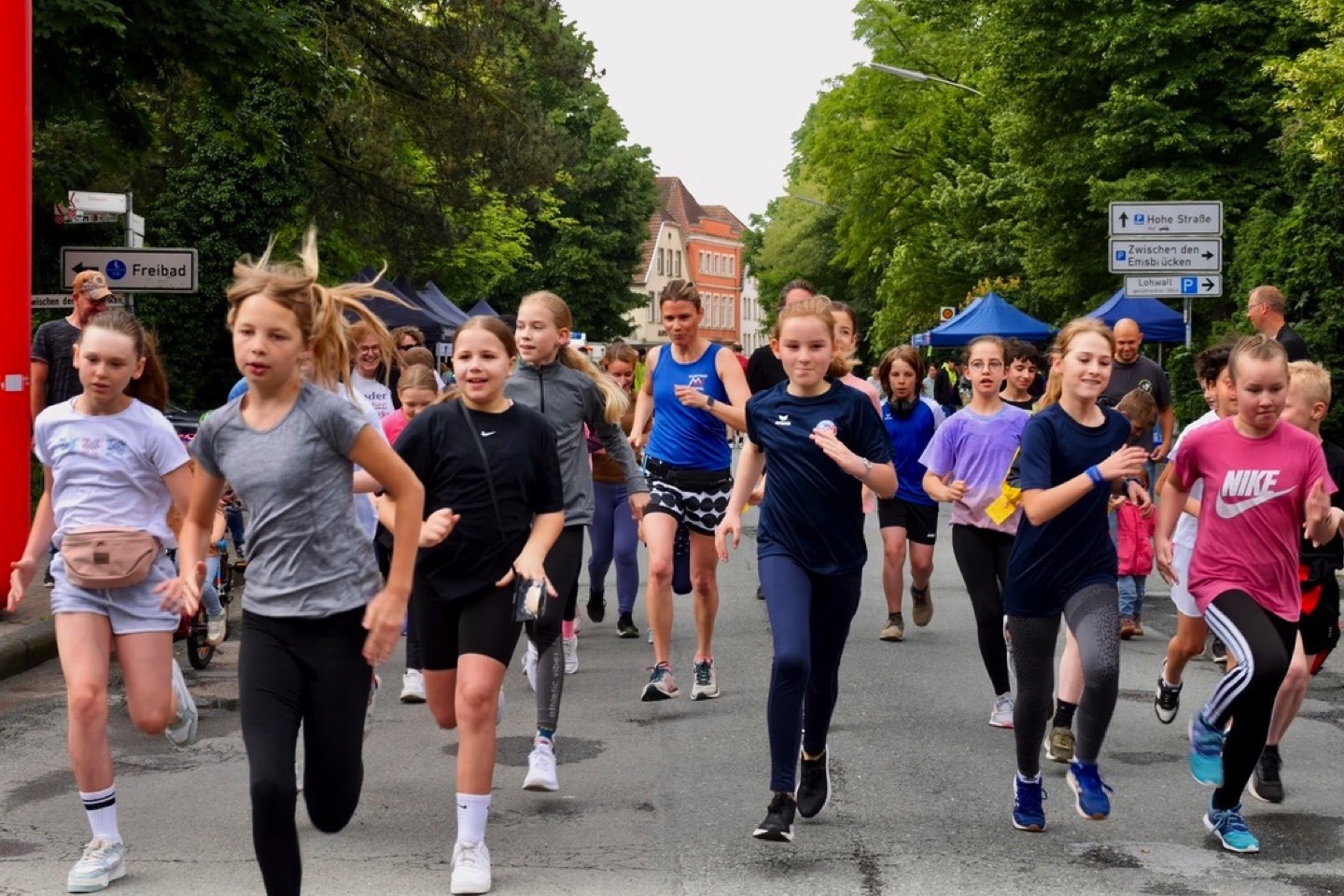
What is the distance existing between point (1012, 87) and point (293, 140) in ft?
45.0

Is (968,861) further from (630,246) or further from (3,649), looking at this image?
(630,246)

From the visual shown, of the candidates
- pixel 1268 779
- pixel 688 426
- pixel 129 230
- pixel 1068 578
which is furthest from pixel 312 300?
pixel 129 230

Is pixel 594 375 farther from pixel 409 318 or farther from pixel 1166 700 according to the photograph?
pixel 409 318

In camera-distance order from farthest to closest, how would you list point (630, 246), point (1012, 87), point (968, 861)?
point (630, 246) → point (1012, 87) → point (968, 861)

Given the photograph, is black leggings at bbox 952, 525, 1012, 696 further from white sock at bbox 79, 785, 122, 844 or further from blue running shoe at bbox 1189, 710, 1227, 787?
white sock at bbox 79, 785, 122, 844

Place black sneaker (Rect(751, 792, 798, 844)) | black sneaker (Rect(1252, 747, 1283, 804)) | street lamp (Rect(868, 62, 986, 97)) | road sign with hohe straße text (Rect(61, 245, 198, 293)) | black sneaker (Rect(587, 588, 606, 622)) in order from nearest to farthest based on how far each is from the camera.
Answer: black sneaker (Rect(751, 792, 798, 844)), black sneaker (Rect(1252, 747, 1283, 804)), black sneaker (Rect(587, 588, 606, 622)), road sign with hohe straße text (Rect(61, 245, 198, 293)), street lamp (Rect(868, 62, 986, 97))

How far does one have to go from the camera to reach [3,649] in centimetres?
1033

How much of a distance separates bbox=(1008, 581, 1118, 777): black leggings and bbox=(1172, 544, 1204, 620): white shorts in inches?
30.5

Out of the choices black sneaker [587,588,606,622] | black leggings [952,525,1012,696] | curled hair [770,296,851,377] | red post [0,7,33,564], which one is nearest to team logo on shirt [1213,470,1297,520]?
curled hair [770,296,851,377]

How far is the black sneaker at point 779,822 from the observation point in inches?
249

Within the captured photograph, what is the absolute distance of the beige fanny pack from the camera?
6000 mm

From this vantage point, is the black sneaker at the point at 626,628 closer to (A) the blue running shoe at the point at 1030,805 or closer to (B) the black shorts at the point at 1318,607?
(B) the black shorts at the point at 1318,607

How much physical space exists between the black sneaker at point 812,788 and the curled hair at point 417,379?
10.8ft

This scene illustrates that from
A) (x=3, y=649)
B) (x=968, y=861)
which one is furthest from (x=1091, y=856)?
(x=3, y=649)
